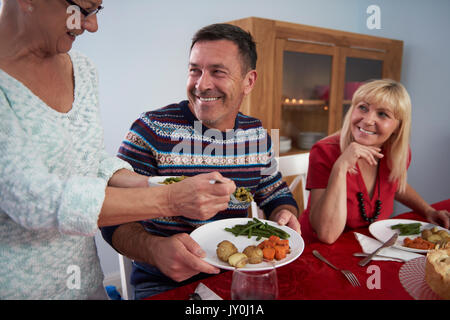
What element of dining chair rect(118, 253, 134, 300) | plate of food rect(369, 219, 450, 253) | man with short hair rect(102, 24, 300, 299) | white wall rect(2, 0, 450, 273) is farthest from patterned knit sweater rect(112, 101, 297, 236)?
white wall rect(2, 0, 450, 273)

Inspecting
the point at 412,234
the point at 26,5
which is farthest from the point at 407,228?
the point at 26,5

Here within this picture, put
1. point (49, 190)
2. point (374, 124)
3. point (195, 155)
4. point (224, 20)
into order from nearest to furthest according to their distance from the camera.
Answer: point (49, 190) < point (195, 155) < point (374, 124) < point (224, 20)

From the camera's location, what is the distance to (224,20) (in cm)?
280

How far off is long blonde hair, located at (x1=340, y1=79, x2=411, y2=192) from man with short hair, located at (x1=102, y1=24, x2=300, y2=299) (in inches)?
23.6

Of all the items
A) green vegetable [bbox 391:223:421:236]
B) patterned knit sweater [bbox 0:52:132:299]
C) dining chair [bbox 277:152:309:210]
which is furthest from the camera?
dining chair [bbox 277:152:309:210]

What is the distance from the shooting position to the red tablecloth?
3.01 feet

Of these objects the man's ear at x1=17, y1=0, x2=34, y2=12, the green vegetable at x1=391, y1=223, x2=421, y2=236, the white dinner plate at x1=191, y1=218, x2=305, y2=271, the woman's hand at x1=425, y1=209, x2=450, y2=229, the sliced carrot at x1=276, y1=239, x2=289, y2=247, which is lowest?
the woman's hand at x1=425, y1=209, x2=450, y2=229

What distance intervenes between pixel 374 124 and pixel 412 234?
0.66m

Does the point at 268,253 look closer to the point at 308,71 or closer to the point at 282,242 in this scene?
the point at 282,242

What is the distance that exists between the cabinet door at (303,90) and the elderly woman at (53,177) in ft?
6.30

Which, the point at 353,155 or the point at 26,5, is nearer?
the point at 26,5

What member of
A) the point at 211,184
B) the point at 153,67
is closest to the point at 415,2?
the point at 153,67

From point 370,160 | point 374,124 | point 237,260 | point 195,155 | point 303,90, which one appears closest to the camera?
point 237,260

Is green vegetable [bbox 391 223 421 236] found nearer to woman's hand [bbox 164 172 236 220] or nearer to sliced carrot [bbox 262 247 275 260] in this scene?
sliced carrot [bbox 262 247 275 260]
